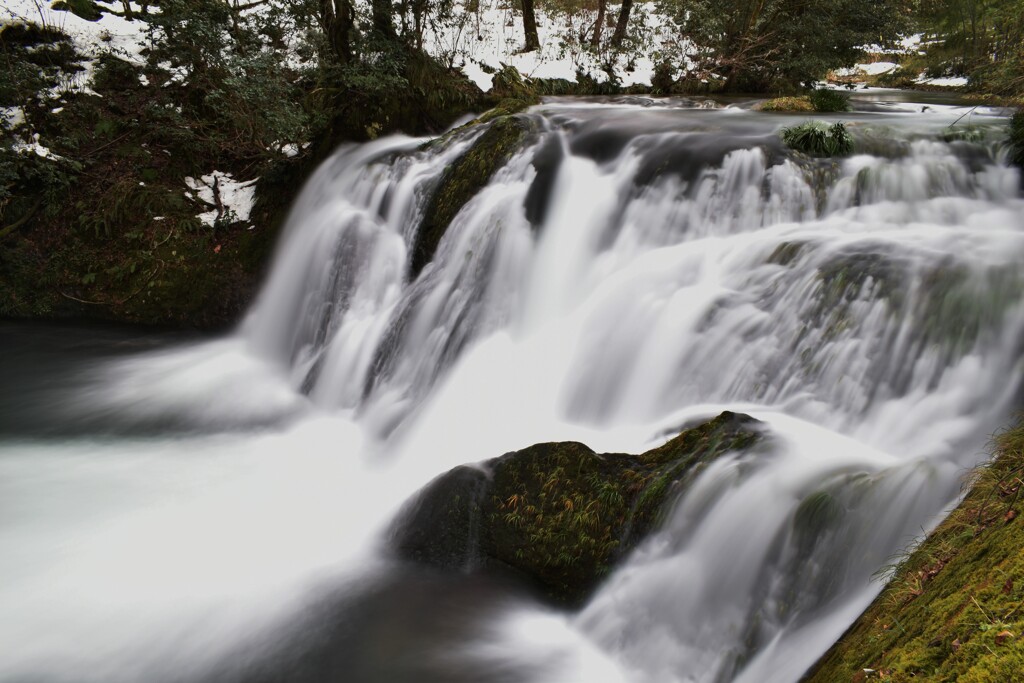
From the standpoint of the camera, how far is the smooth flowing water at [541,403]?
3.55 meters

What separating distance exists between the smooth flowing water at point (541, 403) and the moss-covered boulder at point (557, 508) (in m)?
0.12

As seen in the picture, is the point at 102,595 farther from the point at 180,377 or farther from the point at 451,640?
the point at 180,377

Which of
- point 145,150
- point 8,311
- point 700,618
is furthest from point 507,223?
point 8,311

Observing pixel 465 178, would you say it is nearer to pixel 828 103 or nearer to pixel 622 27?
pixel 828 103

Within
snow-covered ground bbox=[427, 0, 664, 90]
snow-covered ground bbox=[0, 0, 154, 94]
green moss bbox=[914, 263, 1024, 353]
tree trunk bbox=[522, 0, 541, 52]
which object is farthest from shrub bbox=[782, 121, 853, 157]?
snow-covered ground bbox=[0, 0, 154, 94]

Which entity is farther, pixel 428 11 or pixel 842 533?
pixel 428 11

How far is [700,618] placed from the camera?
11.2 feet

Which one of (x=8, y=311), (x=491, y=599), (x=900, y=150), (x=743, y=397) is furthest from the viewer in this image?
(x=8, y=311)

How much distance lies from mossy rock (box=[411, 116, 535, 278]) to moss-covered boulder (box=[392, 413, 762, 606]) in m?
3.68

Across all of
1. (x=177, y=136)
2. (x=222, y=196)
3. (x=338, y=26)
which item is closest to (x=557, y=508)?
(x=222, y=196)

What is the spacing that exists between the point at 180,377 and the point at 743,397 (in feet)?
19.7

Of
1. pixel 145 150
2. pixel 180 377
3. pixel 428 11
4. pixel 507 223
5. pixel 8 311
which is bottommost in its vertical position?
pixel 180 377

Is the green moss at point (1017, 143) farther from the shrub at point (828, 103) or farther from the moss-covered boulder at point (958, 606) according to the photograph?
the moss-covered boulder at point (958, 606)

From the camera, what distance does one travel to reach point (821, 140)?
6.93 metres
